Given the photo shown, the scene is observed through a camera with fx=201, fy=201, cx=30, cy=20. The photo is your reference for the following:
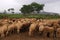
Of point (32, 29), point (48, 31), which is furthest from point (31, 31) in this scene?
point (48, 31)

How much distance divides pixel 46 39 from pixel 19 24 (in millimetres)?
2075

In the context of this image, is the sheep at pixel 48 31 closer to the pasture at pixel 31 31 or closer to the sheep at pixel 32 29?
the pasture at pixel 31 31

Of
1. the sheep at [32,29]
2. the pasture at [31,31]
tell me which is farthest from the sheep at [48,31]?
the sheep at [32,29]

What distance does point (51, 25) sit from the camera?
8828mm

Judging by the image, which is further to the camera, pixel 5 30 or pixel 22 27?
pixel 22 27

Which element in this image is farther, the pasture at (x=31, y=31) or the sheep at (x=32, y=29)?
the sheep at (x=32, y=29)

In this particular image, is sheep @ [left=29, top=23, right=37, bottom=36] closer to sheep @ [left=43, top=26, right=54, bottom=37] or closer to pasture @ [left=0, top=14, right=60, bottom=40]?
pasture @ [left=0, top=14, right=60, bottom=40]

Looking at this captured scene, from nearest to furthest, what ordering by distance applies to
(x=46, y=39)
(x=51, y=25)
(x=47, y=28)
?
(x=46, y=39), (x=47, y=28), (x=51, y=25)

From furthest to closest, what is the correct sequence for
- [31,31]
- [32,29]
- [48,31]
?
1. [32,29]
2. [31,31]
3. [48,31]

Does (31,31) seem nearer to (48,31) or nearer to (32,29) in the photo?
(32,29)

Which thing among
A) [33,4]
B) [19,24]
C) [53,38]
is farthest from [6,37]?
[33,4]

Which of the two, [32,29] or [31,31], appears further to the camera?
[32,29]

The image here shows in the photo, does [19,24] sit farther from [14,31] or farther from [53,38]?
[53,38]

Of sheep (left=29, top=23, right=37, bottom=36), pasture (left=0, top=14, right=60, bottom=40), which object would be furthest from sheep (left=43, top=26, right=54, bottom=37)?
sheep (left=29, top=23, right=37, bottom=36)
